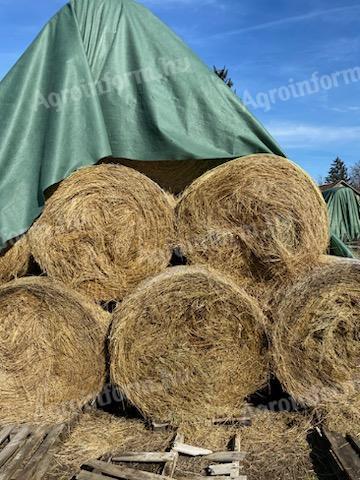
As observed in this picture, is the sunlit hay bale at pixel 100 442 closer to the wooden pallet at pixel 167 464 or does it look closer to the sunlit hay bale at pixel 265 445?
the wooden pallet at pixel 167 464

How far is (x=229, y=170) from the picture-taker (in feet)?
13.0

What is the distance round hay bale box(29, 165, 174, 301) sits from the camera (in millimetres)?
3855

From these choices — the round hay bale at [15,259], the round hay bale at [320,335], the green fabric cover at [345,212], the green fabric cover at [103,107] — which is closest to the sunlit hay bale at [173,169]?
the green fabric cover at [103,107]

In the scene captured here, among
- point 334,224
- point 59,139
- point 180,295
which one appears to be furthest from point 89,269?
point 334,224

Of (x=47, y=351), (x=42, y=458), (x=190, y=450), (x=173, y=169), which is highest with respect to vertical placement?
(x=173, y=169)

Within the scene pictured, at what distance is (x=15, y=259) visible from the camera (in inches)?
157

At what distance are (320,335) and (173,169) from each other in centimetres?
207

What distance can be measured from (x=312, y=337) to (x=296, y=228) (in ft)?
2.88

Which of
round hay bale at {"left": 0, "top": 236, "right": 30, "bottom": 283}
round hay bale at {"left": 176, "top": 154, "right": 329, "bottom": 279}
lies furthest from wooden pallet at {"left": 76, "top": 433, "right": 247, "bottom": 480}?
round hay bale at {"left": 0, "top": 236, "right": 30, "bottom": 283}

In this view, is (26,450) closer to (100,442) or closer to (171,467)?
(100,442)

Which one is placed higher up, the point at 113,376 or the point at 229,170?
the point at 229,170

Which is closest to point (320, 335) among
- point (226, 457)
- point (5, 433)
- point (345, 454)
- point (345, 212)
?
point (345, 454)

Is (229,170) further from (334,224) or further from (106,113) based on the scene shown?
(334,224)

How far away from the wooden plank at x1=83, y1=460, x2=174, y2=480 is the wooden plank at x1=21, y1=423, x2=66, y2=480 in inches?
11.0
